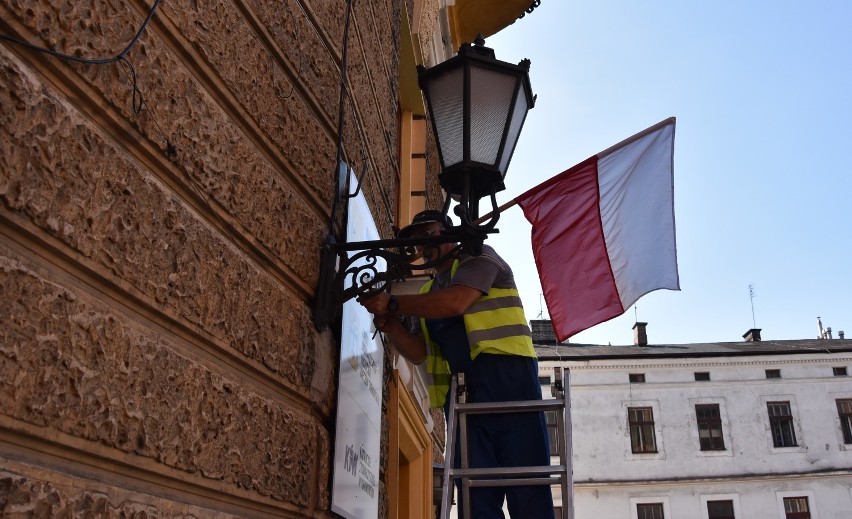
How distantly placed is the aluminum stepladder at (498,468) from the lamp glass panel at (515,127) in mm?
1131

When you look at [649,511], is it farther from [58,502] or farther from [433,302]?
[58,502]

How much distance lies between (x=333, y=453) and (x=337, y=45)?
1.74 m

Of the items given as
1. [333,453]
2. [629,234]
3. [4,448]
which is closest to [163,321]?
[4,448]

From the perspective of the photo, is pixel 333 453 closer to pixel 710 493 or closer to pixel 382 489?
pixel 382 489

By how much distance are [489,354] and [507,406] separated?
14.4 inches

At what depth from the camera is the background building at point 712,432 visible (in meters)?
30.2

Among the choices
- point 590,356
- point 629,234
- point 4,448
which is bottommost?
point 4,448

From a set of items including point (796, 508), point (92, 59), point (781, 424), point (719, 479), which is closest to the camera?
point (92, 59)

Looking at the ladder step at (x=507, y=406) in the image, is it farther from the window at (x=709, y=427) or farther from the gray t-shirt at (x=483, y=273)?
the window at (x=709, y=427)

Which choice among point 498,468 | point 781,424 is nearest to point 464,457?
point 498,468

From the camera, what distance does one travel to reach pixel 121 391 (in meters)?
1.73

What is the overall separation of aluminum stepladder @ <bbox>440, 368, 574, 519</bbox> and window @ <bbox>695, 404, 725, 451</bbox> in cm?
2919

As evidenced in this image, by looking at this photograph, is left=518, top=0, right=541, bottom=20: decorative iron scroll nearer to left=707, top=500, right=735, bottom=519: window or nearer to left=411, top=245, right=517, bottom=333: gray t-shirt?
left=411, top=245, right=517, bottom=333: gray t-shirt

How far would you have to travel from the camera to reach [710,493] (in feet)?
99.6
